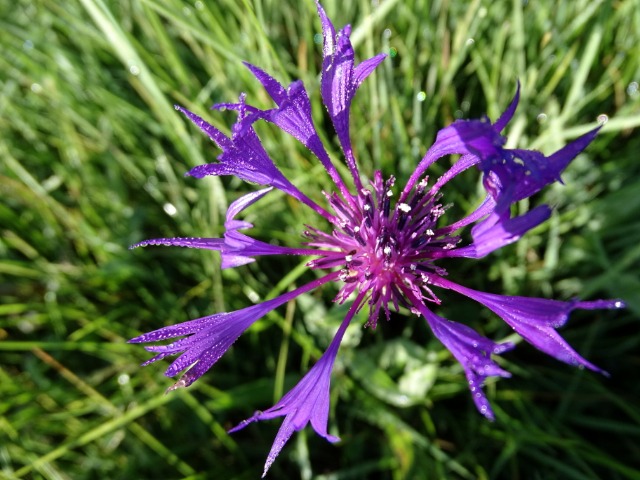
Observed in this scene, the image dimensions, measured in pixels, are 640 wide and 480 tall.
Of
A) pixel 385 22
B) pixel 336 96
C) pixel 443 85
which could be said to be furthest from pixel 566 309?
pixel 385 22

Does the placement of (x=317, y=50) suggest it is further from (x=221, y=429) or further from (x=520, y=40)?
(x=221, y=429)

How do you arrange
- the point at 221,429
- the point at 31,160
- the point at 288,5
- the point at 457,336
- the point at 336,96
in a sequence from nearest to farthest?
the point at 457,336 → the point at 336,96 → the point at 221,429 → the point at 288,5 → the point at 31,160

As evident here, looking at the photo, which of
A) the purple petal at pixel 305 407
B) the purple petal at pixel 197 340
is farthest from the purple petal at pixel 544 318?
the purple petal at pixel 197 340

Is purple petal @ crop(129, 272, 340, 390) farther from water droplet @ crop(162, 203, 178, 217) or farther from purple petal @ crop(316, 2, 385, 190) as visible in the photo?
water droplet @ crop(162, 203, 178, 217)

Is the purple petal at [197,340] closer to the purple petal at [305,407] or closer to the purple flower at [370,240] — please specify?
the purple flower at [370,240]

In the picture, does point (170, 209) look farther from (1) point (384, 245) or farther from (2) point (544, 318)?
(2) point (544, 318)

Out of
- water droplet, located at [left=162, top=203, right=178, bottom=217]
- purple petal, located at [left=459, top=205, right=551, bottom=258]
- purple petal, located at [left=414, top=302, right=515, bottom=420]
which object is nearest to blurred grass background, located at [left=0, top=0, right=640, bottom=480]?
water droplet, located at [left=162, top=203, right=178, bottom=217]
